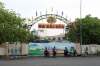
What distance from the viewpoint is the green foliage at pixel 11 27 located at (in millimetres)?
31547

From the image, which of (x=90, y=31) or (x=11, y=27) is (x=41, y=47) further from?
(x=90, y=31)

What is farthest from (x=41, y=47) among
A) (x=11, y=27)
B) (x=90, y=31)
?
(x=90, y=31)

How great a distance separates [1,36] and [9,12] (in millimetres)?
4058

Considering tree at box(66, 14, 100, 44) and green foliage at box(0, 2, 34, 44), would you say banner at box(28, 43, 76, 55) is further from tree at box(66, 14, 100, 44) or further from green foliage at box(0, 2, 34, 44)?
tree at box(66, 14, 100, 44)

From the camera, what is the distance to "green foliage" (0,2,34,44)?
104 ft

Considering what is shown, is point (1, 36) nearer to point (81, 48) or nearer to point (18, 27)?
point (18, 27)

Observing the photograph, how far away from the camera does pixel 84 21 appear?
4506cm

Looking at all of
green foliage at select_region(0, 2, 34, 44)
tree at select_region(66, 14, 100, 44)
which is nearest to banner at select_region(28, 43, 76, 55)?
green foliage at select_region(0, 2, 34, 44)

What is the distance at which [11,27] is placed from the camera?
104 feet

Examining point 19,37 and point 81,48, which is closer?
point 19,37

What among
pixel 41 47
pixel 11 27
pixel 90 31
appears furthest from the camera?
pixel 90 31

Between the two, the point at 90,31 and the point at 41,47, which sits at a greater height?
the point at 90,31

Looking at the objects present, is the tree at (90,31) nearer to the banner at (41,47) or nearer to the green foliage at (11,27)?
the banner at (41,47)

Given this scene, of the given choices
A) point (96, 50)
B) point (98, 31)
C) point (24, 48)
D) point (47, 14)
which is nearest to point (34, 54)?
point (24, 48)
